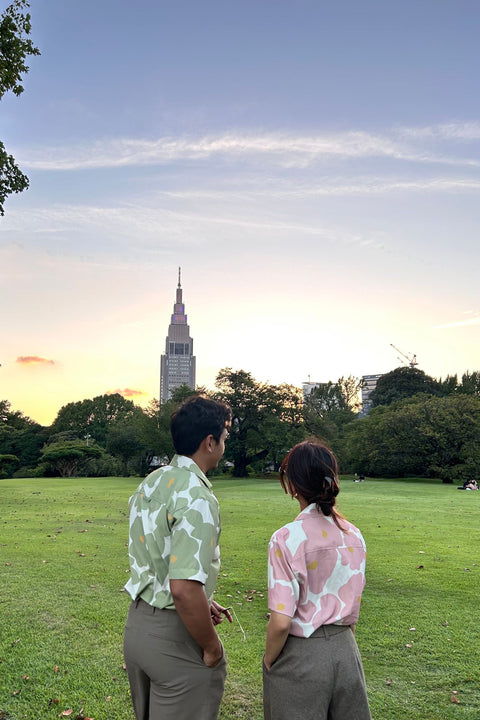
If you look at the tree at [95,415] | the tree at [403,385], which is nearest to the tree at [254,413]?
the tree at [403,385]

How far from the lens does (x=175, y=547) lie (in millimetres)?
2258

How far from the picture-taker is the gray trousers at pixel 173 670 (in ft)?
7.57

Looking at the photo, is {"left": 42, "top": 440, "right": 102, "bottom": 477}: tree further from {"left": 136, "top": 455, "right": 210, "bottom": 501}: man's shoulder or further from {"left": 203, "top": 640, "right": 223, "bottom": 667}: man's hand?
{"left": 203, "top": 640, "right": 223, "bottom": 667}: man's hand

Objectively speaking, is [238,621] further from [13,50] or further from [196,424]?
[13,50]

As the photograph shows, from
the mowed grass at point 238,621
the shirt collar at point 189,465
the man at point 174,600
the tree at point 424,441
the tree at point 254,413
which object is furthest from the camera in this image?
the tree at point 254,413

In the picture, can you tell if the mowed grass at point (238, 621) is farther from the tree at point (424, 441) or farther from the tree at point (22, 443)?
the tree at point (22, 443)

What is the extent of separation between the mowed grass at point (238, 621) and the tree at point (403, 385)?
5103 cm

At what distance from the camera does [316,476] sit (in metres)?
2.57

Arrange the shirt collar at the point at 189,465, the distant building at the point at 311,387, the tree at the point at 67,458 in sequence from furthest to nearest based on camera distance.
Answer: the distant building at the point at 311,387 → the tree at the point at 67,458 → the shirt collar at the point at 189,465

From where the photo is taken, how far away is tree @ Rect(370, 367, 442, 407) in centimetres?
A: 6350

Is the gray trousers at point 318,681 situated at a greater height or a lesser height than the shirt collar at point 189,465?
lesser

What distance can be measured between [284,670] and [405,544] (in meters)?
10.7

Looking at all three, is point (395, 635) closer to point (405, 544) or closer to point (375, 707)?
point (375, 707)

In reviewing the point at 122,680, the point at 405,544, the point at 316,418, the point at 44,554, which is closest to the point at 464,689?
the point at 122,680
